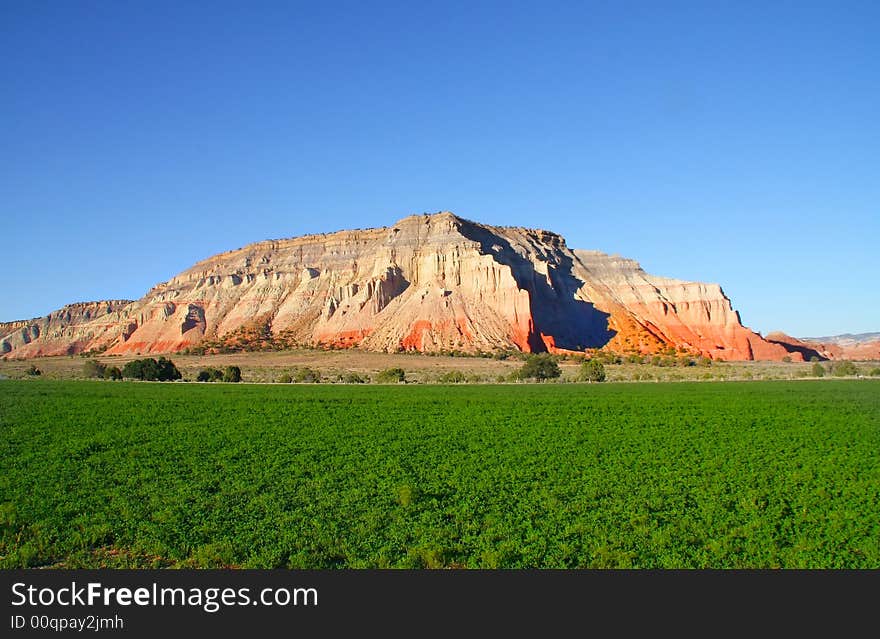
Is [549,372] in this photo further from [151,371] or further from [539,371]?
[151,371]

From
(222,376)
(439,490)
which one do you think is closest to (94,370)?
(222,376)

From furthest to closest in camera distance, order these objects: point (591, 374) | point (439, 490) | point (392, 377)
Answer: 1. point (591, 374)
2. point (392, 377)
3. point (439, 490)

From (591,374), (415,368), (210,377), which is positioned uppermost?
(415,368)

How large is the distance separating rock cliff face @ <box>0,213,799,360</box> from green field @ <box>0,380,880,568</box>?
71.3m

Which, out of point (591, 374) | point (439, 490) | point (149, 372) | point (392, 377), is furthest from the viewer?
point (149, 372)

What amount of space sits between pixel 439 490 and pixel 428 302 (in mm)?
90195

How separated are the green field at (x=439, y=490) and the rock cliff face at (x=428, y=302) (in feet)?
234

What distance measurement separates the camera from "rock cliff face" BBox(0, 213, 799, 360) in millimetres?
103688

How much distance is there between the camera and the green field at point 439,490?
35.0 ft

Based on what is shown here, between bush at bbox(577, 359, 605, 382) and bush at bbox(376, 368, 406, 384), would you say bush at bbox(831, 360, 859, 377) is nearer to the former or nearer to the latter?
bush at bbox(577, 359, 605, 382)

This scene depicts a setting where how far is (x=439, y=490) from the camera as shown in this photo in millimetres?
14562

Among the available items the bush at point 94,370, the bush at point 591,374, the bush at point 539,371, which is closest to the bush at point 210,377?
the bush at point 94,370

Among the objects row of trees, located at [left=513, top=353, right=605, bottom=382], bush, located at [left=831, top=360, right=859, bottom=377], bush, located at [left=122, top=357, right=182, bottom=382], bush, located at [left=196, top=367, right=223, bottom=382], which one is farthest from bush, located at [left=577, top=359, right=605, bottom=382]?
bush, located at [left=122, top=357, right=182, bottom=382]

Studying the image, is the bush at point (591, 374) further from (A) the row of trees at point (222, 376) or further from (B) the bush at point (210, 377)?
(B) the bush at point (210, 377)
